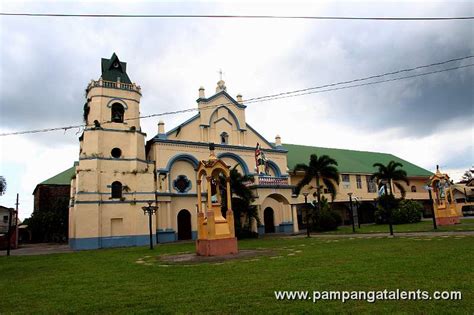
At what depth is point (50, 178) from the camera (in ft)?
148

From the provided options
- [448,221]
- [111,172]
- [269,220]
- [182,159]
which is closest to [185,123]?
[182,159]

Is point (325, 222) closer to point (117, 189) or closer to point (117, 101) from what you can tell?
point (117, 189)

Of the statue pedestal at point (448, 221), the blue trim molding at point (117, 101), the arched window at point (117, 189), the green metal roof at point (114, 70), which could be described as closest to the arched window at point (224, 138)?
the blue trim molding at point (117, 101)

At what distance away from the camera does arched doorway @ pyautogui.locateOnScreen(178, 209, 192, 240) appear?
Result: 3067cm

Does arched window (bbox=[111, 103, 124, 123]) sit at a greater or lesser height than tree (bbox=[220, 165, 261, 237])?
greater

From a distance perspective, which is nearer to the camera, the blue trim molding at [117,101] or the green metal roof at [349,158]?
the blue trim molding at [117,101]

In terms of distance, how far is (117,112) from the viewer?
29797mm

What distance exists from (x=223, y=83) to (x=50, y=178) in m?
26.1

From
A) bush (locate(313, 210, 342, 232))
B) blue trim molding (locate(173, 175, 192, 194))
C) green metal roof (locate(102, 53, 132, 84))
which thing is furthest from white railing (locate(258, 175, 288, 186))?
green metal roof (locate(102, 53, 132, 84))

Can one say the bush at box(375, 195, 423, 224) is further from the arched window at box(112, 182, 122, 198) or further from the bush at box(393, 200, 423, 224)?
the arched window at box(112, 182, 122, 198)

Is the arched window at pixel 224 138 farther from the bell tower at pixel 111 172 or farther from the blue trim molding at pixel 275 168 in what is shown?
the bell tower at pixel 111 172

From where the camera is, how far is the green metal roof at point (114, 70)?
30094 mm

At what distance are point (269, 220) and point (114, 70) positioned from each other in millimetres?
20097

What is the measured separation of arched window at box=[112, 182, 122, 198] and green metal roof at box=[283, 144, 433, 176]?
735 inches
